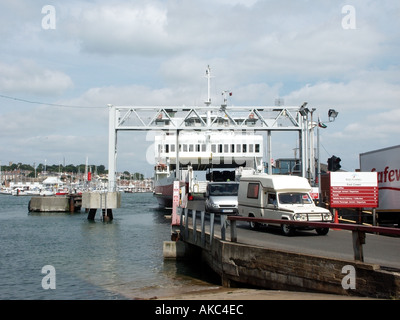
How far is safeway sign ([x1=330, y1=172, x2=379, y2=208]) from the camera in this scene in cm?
1812

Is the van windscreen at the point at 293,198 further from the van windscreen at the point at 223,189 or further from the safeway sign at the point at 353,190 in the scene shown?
the van windscreen at the point at 223,189

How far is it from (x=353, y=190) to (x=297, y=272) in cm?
1000

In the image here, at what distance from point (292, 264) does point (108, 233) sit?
2222 centimetres

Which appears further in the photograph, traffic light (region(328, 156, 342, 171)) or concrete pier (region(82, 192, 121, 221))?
concrete pier (region(82, 192, 121, 221))

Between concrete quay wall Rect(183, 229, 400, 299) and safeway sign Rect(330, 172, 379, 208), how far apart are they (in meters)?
7.14

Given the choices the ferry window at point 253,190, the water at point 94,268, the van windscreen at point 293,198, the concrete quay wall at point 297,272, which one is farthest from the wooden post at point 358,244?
the ferry window at point 253,190

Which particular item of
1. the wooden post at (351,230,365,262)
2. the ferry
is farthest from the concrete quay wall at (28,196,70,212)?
the wooden post at (351,230,365,262)

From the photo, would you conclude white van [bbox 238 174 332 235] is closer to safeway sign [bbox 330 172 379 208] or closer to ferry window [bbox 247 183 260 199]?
ferry window [bbox 247 183 260 199]

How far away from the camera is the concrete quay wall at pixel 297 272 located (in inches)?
296

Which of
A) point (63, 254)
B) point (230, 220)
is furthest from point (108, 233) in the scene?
point (230, 220)

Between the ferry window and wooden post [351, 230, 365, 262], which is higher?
the ferry window

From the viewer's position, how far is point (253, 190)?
17.1 metres

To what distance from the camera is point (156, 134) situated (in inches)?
2068

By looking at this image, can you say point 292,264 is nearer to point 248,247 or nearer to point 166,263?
point 248,247
